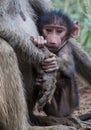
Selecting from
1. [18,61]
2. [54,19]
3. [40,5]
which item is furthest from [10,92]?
[40,5]

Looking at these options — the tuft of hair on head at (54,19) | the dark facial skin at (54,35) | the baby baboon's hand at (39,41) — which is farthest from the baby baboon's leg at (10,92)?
the tuft of hair on head at (54,19)

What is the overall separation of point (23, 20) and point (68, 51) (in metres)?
0.54

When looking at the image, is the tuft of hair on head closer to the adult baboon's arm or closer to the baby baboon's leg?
the adult baboon's arm

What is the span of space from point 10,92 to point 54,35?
3.17ft

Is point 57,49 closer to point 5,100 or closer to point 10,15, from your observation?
point 10,15

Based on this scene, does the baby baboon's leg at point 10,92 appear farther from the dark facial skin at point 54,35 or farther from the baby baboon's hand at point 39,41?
the dark facial skin at point 54,35

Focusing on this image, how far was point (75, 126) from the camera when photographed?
5172mm

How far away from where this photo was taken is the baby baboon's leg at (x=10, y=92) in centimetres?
461

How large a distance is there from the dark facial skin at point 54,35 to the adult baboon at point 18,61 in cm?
12

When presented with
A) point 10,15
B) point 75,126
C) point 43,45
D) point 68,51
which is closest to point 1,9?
point 10,15

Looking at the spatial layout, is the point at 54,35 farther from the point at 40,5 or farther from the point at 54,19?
the point at 40,5

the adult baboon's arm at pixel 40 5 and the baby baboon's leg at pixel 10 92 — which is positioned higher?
the adult baboon's arm at pixel 40 5

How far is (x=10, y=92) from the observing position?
4633 millimetres

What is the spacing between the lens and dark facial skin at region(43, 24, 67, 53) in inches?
207
